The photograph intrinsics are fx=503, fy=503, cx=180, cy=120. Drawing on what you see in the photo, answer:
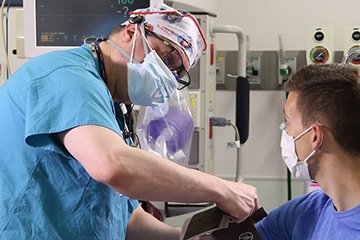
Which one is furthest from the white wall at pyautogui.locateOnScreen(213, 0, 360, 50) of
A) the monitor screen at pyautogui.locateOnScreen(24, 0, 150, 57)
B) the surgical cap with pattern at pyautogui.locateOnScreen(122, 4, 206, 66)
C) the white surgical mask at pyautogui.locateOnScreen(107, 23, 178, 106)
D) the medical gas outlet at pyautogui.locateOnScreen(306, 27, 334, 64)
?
the white surgical mask at pyautogui.locateOnScreen(107, 23, 178, 106)

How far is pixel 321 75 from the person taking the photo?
1349 millimetres

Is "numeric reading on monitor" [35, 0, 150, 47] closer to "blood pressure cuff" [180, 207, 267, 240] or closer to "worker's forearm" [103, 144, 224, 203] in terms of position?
"blood pressure cuff" [180, 207, 267, 240]

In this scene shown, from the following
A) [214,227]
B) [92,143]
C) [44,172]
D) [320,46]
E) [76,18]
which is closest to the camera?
[92,143]

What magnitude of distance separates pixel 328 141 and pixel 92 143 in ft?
2.09

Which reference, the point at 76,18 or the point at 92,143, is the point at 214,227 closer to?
the point at 92,143

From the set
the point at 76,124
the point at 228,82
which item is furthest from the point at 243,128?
the point at 76,124

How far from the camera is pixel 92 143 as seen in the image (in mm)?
1044

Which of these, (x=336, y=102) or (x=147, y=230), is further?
(x=147, y=230)

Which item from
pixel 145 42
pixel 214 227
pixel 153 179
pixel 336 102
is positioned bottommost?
pixel 214 227

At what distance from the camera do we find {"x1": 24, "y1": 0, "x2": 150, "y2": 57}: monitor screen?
7.27 ft

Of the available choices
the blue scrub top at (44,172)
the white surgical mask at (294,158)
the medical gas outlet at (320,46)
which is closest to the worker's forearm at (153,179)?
the blue scrub top at (44,172)

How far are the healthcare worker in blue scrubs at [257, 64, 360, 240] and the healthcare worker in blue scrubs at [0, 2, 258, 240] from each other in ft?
0.68

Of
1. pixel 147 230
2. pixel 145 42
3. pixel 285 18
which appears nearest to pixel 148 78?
pixel 145 42

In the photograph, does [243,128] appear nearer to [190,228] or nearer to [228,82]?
[228,82]
